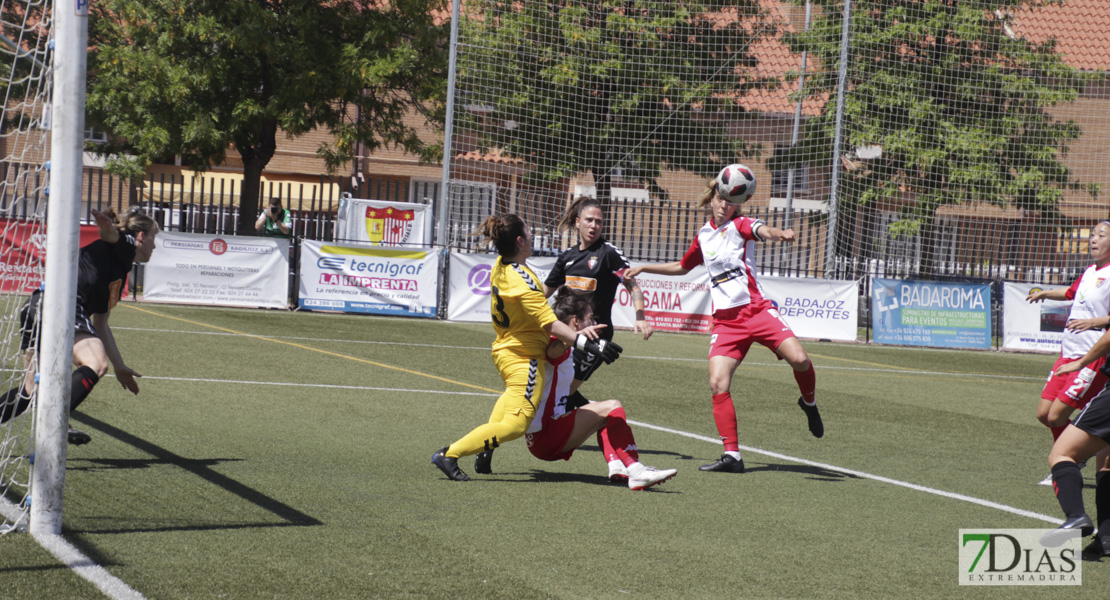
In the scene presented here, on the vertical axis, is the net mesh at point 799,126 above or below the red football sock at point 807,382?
above

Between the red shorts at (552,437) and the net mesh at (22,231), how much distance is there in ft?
9.01

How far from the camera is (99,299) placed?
257 inches

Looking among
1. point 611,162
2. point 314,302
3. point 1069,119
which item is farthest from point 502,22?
point 1069,119

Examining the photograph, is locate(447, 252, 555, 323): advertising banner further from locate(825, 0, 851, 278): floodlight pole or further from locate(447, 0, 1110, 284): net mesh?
locate(825, 0, 851, 278): floodlight pole

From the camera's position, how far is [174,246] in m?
18.7

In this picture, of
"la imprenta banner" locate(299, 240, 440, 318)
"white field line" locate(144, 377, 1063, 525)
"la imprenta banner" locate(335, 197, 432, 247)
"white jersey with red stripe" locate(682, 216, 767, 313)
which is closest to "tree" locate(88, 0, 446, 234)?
"la imprenta banner" locate(335, 197, 432, 247)

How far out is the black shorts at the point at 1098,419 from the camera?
524cm

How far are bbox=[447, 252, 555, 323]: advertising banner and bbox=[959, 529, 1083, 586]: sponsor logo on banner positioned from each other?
1388 centimetres

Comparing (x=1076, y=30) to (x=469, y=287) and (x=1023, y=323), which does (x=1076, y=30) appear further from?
(x=469, y=287)

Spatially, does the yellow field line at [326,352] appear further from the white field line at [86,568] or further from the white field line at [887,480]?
the white field line at [86,568]

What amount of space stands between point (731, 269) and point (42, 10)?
14.9 ft

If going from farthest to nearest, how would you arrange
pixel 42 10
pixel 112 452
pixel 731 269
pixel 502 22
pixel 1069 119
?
pixel 1069 119 < pixel 502 22 < pixel 731 269 < pixel 112 452 < pixel 42 10

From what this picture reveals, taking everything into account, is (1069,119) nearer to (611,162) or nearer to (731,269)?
(611,162)

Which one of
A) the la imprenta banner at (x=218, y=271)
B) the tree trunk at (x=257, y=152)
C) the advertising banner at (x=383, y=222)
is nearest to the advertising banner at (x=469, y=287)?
the advertising banner at (x=383, y=222)
